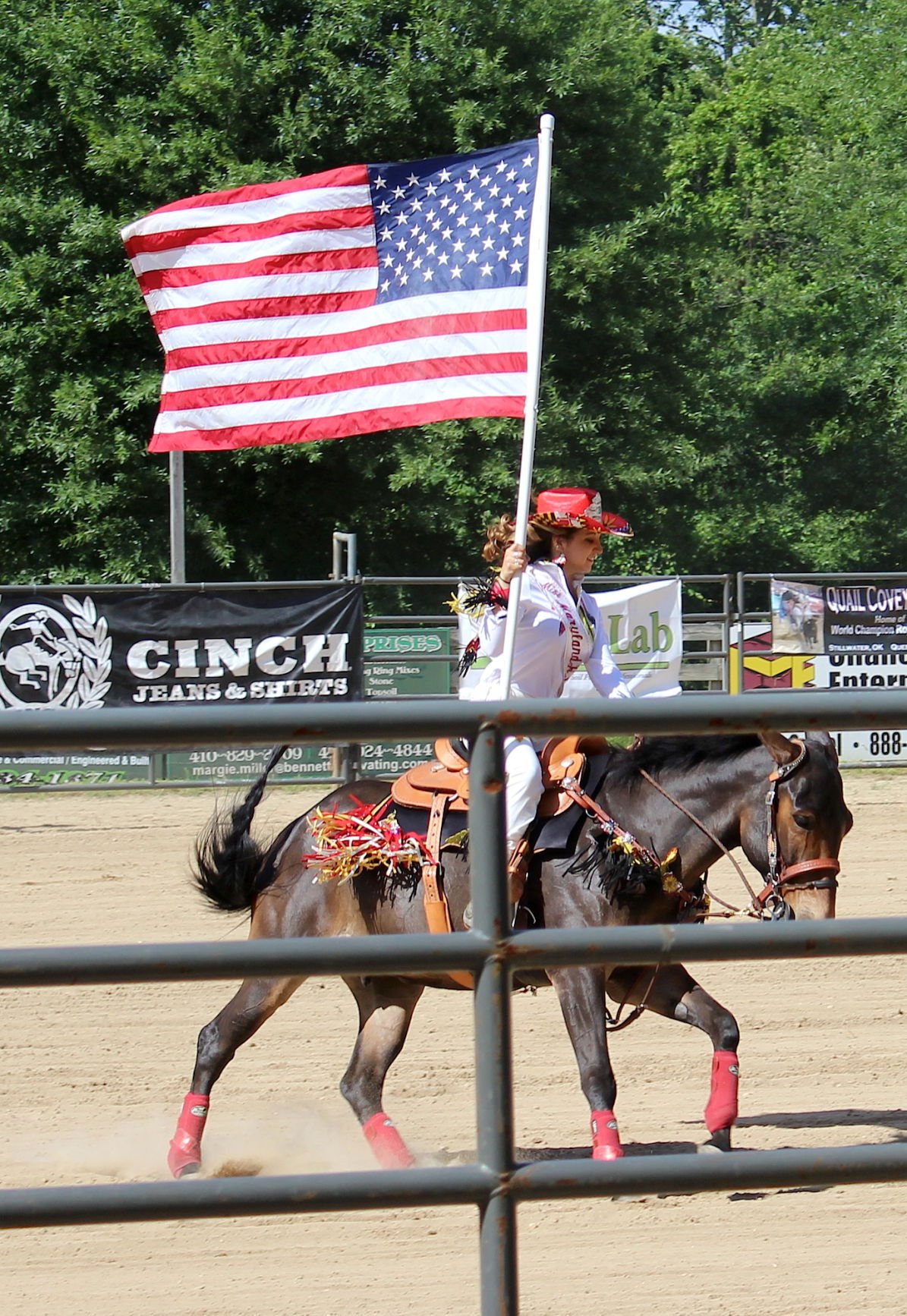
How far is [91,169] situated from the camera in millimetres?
23219

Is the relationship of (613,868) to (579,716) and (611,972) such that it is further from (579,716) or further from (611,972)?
(579,716)

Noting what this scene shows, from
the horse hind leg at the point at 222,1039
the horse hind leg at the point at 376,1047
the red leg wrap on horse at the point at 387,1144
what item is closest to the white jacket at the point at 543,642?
the horse hind leg at the point at 376,1047

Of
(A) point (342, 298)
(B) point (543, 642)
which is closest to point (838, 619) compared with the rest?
(A) point (342, 298)

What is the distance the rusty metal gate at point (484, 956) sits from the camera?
257 cm

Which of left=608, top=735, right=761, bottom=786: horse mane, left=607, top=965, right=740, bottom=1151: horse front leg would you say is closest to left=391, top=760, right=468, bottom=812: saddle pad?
left=608, top=735, right=761, bottom=786: horse mane

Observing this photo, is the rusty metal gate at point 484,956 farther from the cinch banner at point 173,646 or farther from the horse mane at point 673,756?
the cinch banner at point 173,646

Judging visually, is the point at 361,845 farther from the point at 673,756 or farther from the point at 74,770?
the point at 74,770

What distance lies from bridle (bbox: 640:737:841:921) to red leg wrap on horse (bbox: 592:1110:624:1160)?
753mm

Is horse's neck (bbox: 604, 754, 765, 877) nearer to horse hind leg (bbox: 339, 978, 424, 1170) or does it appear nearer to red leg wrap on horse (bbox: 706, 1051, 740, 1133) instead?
red leg wrap on horse (bbox: 706, 1051, 740, 1133)

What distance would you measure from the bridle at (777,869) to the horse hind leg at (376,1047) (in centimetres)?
114

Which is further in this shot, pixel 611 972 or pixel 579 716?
pixel 611 972

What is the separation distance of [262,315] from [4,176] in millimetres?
18884

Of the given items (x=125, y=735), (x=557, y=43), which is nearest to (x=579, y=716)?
(x=125, y=735)

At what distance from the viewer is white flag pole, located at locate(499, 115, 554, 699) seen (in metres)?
5.12
